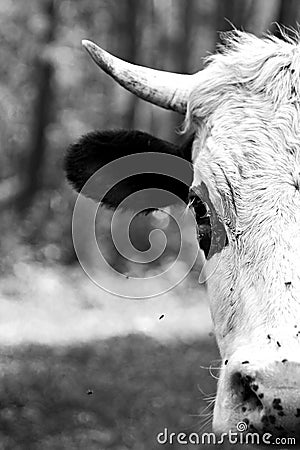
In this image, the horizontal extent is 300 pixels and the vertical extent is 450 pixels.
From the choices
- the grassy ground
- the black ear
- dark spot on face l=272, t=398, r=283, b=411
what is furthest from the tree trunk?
dark spot on face l=272, t=398, r=283, b=411

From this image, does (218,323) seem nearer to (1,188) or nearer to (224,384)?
(224,384)

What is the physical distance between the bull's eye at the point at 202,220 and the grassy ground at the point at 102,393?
82.3 inches

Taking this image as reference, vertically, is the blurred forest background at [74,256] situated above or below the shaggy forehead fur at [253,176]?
below

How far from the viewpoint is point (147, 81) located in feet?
16.1

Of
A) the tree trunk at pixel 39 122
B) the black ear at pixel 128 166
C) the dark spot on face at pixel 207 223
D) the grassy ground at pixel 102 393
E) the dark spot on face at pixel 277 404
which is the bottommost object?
the tree trunk at pixel 39 122

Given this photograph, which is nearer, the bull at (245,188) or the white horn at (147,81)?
the bull at (245,188)

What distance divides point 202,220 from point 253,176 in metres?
0.52

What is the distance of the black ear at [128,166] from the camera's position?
5027 mm

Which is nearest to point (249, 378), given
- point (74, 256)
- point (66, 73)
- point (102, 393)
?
point (102, 393)

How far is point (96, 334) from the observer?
33.2 feet

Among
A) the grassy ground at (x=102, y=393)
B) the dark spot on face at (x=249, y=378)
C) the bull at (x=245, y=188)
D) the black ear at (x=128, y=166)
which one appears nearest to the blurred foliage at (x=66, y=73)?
the grassy ground at (x=102, y=393)

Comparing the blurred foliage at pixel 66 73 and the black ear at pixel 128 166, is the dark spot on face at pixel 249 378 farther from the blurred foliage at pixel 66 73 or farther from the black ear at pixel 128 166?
the blurred foliage at pixel 66 73

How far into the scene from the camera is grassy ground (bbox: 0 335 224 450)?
7023mm

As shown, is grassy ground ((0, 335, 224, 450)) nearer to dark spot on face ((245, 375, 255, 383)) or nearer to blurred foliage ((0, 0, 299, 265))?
dark spot on face ((245, 375, 255, 383))
